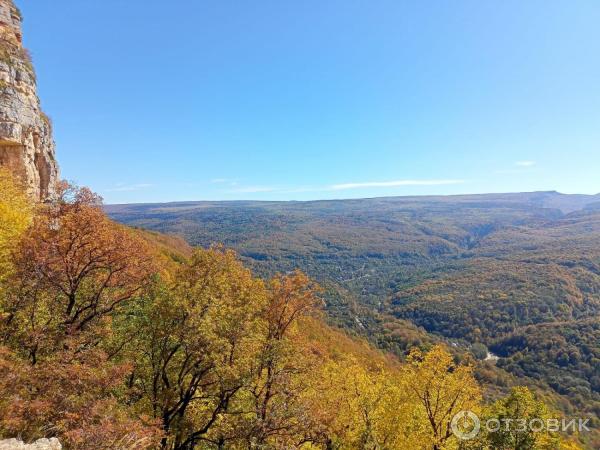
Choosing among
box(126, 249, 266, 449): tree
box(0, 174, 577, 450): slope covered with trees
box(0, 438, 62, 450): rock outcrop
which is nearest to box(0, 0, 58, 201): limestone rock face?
box(0, 174, 577, 450): slope covered with trees

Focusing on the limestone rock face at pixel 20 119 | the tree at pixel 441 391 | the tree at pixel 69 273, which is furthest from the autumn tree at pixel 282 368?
the limestone rock face at pixel 20 119

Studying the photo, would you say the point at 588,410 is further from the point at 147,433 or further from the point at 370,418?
the point at 147,433

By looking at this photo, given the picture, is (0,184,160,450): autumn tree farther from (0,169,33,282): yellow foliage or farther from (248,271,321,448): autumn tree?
(248,271,321,448): autumn tree

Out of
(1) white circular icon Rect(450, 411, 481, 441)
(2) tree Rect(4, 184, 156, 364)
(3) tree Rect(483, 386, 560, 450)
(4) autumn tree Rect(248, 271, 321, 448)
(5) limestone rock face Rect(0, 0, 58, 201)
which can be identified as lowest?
(1) white circular icon Rect(450, 411, 481, 441)

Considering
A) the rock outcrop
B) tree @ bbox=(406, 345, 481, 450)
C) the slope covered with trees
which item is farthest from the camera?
tree @ bbox=(406, 345, 481, 450)

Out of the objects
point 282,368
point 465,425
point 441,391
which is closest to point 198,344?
point 282,368

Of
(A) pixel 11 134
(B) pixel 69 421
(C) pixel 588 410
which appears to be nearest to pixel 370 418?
(B) pixel 69 421
